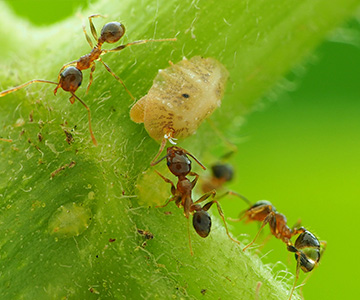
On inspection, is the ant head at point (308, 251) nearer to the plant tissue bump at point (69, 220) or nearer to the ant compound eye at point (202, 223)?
the ant compound eye at point (202, 223)

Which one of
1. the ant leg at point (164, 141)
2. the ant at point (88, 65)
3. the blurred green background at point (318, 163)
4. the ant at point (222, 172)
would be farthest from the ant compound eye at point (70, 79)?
the blurred green background at point (318, 163)

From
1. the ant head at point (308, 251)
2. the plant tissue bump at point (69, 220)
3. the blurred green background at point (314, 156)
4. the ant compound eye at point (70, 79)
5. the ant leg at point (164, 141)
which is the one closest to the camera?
the plant tissue bump at point (69, 220)

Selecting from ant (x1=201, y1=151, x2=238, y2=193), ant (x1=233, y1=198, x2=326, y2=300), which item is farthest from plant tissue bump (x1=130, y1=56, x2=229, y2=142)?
ant (x1=201, y1=151, x2=238, y2=193)

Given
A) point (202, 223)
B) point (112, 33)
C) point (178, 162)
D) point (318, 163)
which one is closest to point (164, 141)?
point (178, 162)

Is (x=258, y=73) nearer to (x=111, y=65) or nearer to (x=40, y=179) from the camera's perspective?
(x=111, y=65)

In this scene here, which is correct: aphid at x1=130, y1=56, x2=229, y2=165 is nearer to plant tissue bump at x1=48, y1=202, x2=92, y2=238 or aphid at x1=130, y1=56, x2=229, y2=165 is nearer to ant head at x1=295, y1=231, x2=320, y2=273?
plant tissue bump at x1=48, y1=202, x2=92, y2=238

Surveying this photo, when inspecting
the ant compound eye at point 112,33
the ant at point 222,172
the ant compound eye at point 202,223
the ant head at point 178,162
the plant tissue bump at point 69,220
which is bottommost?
the plant tissue bump at point 69,220
